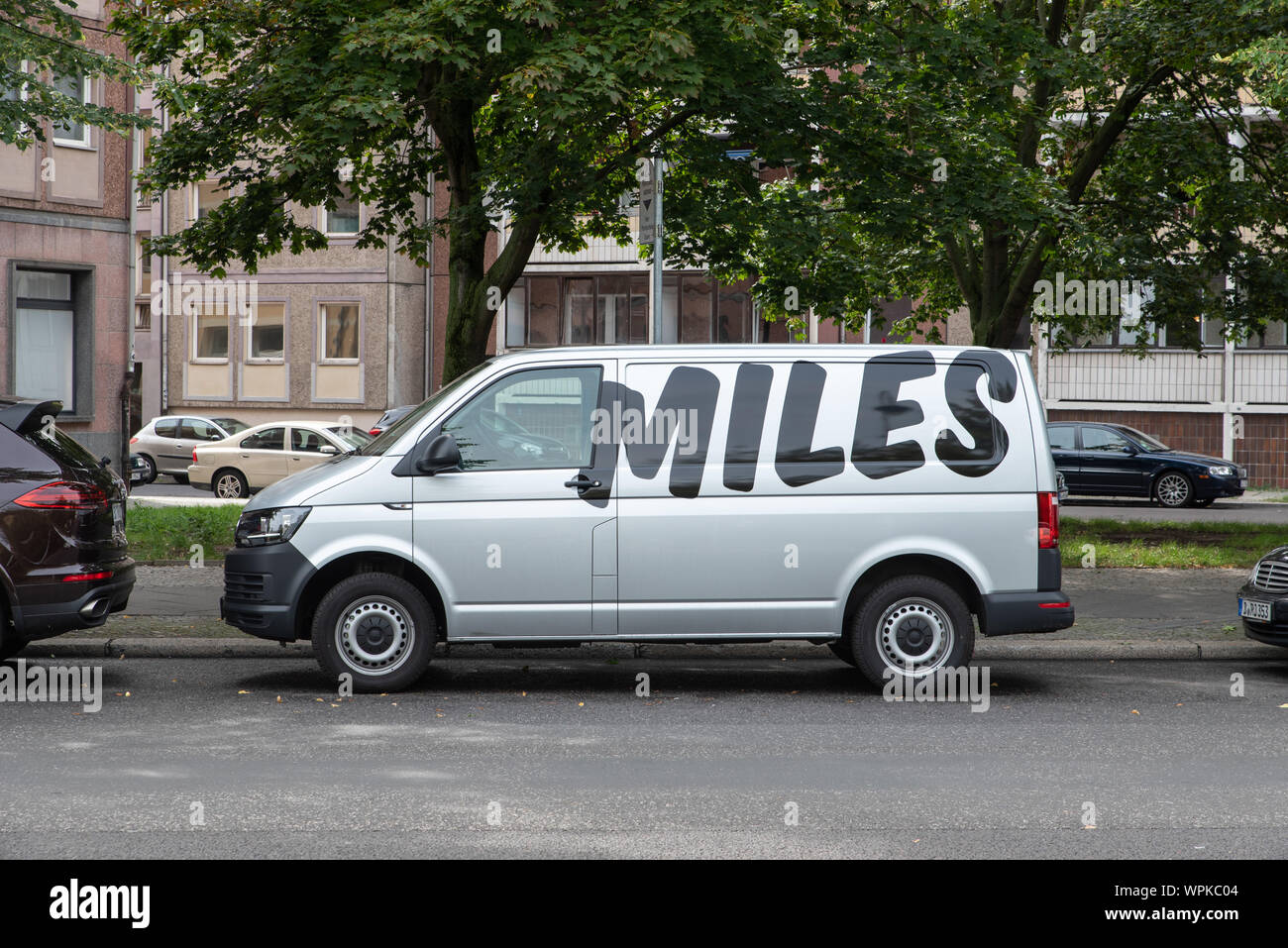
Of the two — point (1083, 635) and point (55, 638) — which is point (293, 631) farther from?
point (1083, 635)

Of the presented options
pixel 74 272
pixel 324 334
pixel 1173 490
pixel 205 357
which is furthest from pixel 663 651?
pixel 205 357

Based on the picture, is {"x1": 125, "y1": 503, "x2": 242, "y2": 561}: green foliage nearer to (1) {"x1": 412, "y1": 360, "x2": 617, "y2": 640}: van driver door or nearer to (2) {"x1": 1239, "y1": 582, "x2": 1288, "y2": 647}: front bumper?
(1) {"x1": 412, "y1": 360, "x2": 617, "y2": 640}: van driver door

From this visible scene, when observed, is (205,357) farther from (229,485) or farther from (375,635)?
(375,635)

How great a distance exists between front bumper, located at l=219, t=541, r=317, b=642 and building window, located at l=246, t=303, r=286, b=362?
35.3 m

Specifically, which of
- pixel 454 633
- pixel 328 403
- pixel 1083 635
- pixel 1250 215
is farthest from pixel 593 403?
pixel 328 403

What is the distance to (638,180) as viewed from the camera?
15.6 metres

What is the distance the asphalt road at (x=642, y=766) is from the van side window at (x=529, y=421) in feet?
4.87

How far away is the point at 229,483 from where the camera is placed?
1111 inches

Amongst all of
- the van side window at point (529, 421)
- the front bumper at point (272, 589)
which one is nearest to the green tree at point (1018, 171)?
the van side window at point (529, 421)

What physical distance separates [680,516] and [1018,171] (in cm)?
848

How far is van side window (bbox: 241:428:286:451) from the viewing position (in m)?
28.1

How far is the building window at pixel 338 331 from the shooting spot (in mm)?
42406

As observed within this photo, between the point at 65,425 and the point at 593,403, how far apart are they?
624 inches

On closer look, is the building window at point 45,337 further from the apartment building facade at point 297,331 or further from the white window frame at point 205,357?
the white window frame at point 205,357
